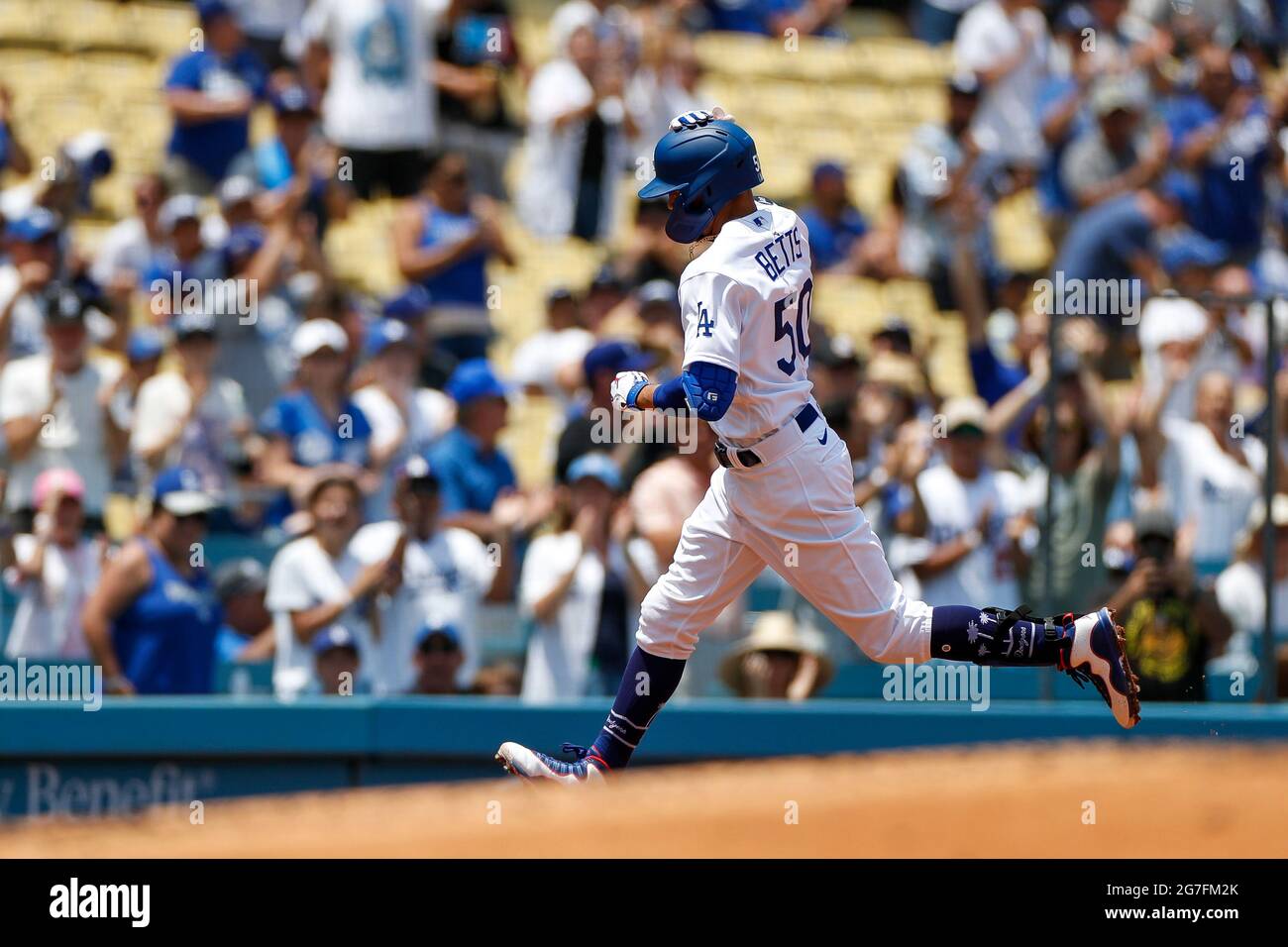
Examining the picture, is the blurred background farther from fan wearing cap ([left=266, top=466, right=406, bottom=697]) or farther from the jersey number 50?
the jersey number 50

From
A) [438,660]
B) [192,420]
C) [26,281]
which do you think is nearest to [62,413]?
[192,420]

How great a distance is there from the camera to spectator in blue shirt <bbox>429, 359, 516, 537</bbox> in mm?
9266

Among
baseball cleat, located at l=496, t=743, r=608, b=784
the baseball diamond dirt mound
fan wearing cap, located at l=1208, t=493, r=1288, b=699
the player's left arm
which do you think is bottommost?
the baseball diamond dirt mound

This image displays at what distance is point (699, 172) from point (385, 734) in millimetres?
3641

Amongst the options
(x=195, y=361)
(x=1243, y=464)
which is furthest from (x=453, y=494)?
(x=1243, y=464)

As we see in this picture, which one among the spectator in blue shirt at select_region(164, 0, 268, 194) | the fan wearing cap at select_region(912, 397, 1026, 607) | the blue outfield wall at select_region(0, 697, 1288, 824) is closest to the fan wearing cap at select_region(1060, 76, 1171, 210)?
the fan wearing cap at select_region(912, 397, 1026, 607)

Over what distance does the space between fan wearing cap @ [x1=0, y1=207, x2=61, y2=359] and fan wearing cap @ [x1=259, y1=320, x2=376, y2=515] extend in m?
1.18

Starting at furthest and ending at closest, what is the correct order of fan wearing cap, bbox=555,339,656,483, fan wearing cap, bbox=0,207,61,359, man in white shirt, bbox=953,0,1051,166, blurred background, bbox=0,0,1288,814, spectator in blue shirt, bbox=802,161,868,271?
man in white shirt, bbox=953,0,1051,166 < spectator in blue shirt, bbox=802,161,868,271 < fan wearing cap, bbox=0,207,61,359 < fan wearing cap, bbox=555,339,656,483 < blurred background, bbox=0,0,1288,814

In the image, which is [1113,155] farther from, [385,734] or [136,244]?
[385,734]

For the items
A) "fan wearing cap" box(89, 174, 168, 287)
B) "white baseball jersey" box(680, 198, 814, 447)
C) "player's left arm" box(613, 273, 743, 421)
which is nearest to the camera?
"player's left arm" box(613, 273, 743, 421)

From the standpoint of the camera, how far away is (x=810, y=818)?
22.6 ft

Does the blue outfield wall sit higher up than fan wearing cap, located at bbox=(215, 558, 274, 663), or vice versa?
fan wearing cap, located at bbox=(215, 558, 274, 663)

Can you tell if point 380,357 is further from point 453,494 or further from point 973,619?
point 973,619

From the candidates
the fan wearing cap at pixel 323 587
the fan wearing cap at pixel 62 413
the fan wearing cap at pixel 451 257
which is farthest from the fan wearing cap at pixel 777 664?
the fan wearing cap at pixel 62 413
